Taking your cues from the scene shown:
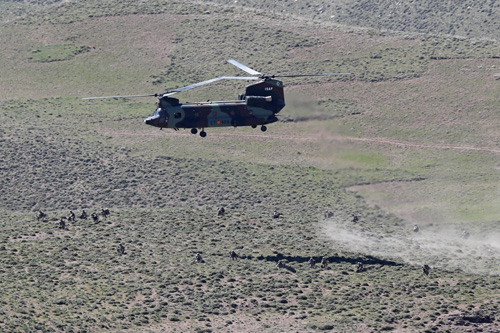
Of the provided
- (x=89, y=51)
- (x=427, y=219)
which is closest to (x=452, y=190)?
(x=427, y=219)

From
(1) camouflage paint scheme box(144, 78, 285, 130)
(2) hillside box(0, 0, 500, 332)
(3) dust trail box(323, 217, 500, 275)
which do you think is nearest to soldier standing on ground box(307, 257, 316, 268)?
(2) hillside box(0, 0, 500, 332)

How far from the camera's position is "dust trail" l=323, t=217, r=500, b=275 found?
61.8 meters

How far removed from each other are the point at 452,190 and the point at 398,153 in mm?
8098

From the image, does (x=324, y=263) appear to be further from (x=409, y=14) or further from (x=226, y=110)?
(x=409, y=14)

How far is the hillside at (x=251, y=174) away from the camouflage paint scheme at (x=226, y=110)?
403cm

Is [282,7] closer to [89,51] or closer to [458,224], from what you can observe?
[89,51]

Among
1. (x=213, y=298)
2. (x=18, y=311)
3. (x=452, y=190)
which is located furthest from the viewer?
(x=452, y=190)

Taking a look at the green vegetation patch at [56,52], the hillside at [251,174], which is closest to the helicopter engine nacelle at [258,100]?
the hillside at [251,174]

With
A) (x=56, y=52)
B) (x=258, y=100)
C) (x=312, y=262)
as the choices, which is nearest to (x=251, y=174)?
(x=258, y=100)

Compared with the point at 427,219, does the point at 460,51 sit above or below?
above

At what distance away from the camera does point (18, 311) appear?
5056cm

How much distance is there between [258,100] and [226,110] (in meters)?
2.25

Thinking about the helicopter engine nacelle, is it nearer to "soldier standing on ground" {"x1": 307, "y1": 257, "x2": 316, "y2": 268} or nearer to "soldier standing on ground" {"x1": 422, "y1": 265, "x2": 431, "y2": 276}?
"soldier standing on ground" {"x1": 307, "y1": 257, "x2": 316, "y2": 268}

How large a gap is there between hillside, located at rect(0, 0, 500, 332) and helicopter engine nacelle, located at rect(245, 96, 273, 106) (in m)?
4.43
